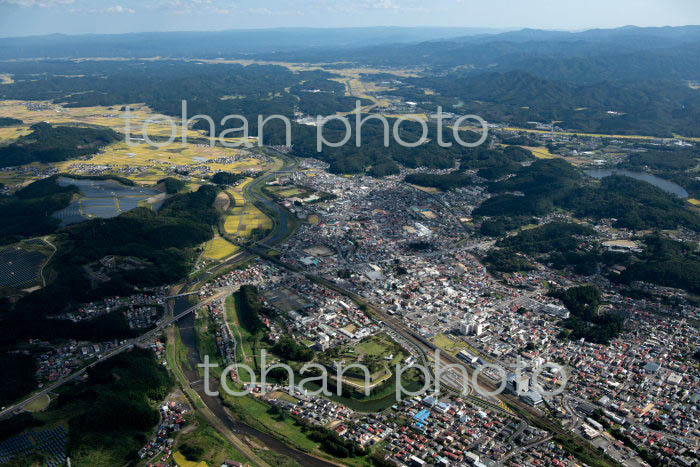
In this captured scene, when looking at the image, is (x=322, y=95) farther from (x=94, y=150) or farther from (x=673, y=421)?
(x=673, y=421)

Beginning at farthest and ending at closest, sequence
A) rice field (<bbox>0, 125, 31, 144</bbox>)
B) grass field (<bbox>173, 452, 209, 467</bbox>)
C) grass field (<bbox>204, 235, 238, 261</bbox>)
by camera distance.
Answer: rice field (<bbox>0, 125, 31, 144</bbox>) < grass field (<bbox>204, 235, 238, 261</bbox>) < grass field (<bbox>173, 452, 209, 467</bbox>)

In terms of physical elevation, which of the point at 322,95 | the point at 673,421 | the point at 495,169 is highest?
the point at 322,95

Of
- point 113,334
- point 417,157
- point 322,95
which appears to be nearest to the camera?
point 113,334

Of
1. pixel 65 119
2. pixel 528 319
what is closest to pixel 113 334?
pixel 528 319

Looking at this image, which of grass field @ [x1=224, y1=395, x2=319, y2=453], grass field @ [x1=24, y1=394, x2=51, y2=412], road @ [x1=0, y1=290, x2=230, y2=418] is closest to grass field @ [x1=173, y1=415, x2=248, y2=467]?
grass field @ [x1=224, y1=395, x2=319, y2=453]

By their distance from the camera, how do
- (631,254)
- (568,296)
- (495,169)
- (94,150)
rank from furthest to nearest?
(94,150) → (495,169) → (631,254) → (568,296)

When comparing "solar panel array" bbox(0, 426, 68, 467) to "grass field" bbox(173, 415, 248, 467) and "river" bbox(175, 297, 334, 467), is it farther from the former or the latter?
"river" bbox(175, 297, 334, 467)

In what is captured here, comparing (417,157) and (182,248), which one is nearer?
(182,248)
